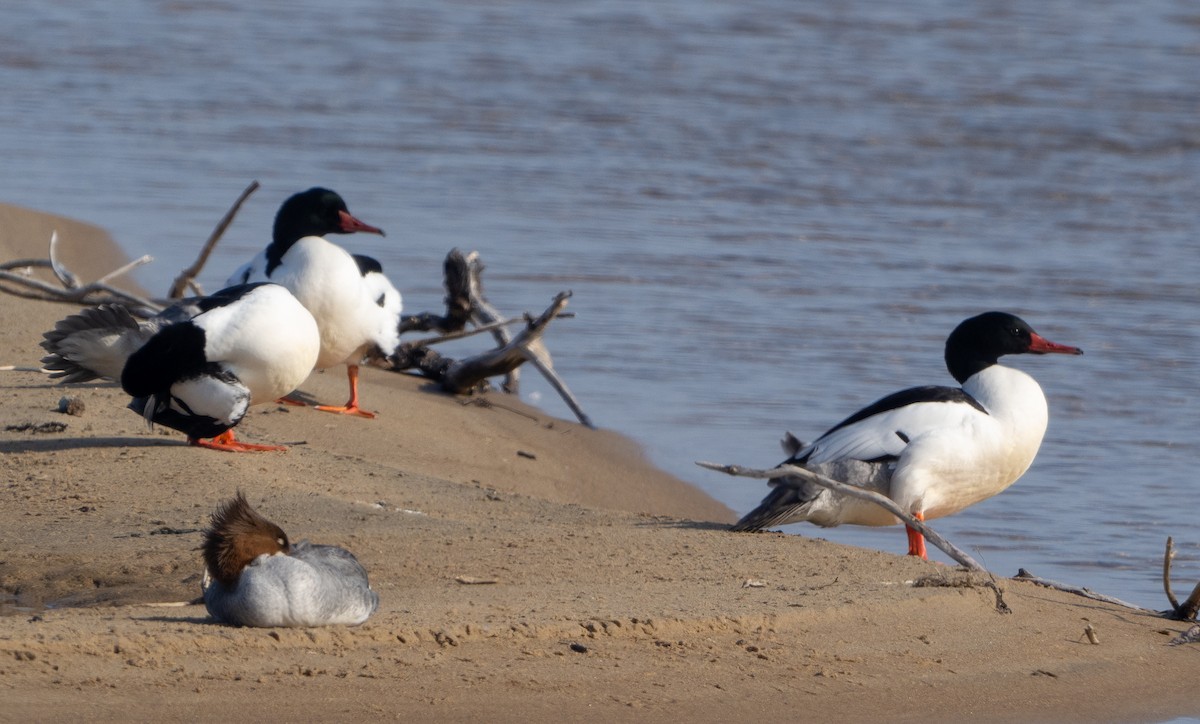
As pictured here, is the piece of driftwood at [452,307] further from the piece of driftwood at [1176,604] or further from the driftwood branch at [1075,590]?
the piece of driftwood at [1176,604]

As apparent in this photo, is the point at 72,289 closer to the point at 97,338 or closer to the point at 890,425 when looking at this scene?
the point at 97,338

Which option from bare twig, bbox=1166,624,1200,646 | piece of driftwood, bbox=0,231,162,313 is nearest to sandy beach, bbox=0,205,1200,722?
bare twig, bbox=1166,624,1200,646

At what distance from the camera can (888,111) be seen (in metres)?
18.1

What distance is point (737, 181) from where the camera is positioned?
15.1 meters

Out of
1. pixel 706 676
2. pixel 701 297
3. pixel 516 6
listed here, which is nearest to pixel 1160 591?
pixel 706 676

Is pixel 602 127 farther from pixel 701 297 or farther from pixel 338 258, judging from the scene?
pixel 338 258

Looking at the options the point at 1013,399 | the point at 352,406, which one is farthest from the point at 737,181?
the point at 1013,399

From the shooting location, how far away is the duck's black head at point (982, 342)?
7012 millimetres

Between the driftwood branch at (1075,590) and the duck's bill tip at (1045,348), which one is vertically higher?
the duck's bill tip at (1045,348)

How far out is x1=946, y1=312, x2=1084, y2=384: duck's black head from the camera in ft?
23.0

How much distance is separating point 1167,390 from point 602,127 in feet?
28.4

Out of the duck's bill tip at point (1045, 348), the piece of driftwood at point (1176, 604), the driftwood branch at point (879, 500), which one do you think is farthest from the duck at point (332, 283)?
the piece of driftwood at point (1176, 604)

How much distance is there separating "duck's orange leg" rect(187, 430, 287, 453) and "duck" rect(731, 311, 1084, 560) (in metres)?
1.98

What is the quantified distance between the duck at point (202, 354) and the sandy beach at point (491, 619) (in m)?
0.18
